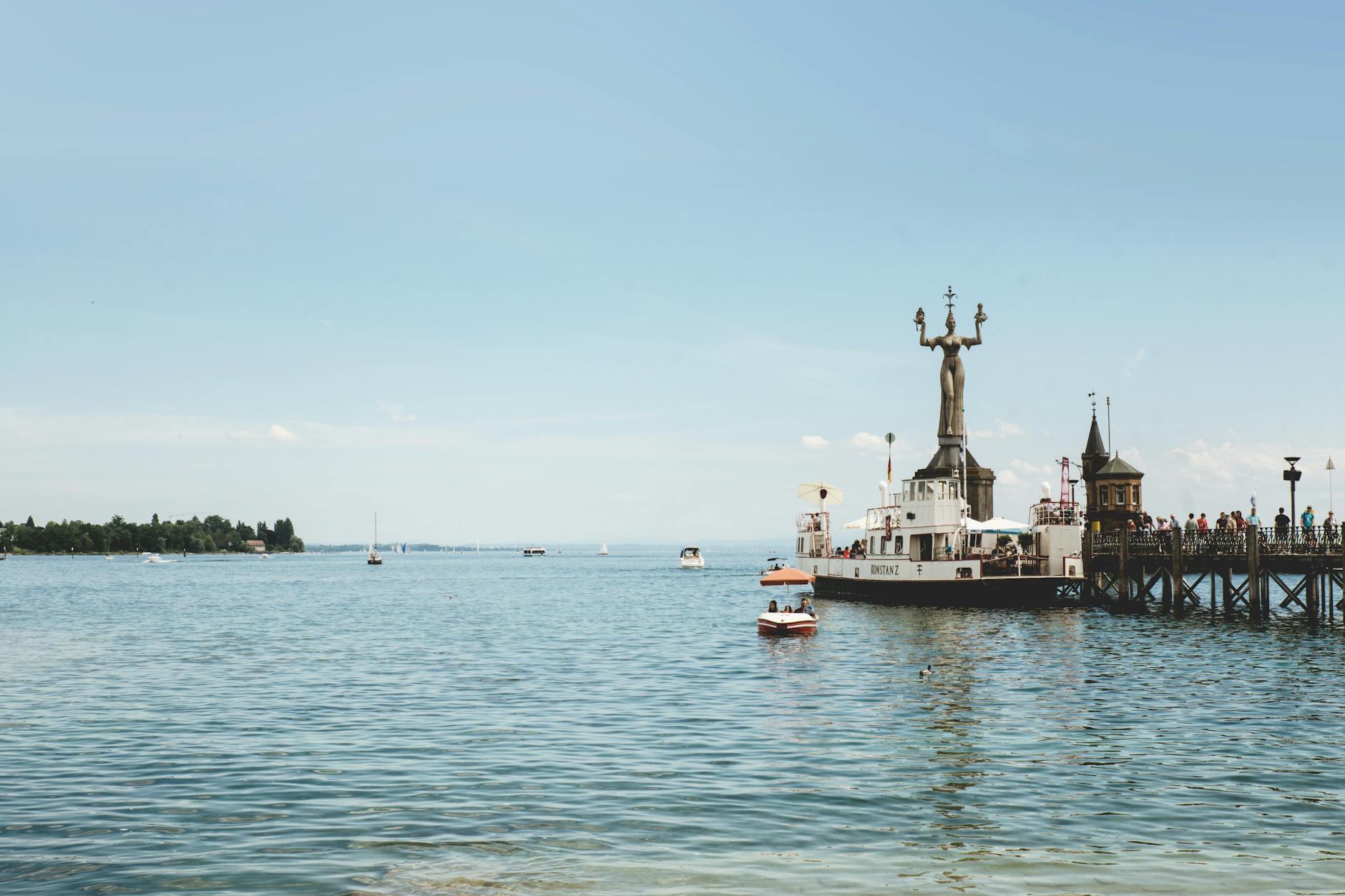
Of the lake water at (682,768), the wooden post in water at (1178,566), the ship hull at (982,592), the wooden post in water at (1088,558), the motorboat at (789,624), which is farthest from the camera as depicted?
the wooden post in water at (1088,558)

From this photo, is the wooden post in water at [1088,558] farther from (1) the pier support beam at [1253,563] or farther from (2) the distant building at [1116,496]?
(2) the distant building at [1116,496]

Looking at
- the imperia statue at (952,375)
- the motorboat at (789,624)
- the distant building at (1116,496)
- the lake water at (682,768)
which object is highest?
the imperia statue at (952,375)

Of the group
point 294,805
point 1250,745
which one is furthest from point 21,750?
point 1250,745

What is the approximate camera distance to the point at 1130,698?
104 ft

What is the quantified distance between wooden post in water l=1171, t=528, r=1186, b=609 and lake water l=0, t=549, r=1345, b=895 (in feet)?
41.4

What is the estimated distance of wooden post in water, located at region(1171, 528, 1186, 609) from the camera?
2429 inches

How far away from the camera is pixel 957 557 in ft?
228

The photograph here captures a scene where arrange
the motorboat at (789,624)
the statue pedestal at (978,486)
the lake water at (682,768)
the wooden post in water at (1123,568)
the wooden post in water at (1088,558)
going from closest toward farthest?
the lake water at (682,768), the motorboat at (789,624), the wooden post in water at (1123,568), the wooden post in water at (1088,558), the statue pedestal at (978,486)

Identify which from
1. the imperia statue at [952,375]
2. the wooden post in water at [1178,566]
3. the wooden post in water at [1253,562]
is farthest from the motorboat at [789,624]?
the imperia statue at [952,375]

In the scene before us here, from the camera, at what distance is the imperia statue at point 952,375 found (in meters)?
95.7

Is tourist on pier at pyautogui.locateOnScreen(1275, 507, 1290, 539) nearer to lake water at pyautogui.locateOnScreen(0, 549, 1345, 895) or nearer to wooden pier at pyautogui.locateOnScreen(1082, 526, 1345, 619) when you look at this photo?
wooden pier at pyautogui.locateOnScreen(1082, 526, 1345, 619)

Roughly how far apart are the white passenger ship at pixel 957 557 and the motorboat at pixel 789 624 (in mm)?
19020

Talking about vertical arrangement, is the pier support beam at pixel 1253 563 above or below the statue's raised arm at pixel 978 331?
below

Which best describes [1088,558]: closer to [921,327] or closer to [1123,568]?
[1123,568]
